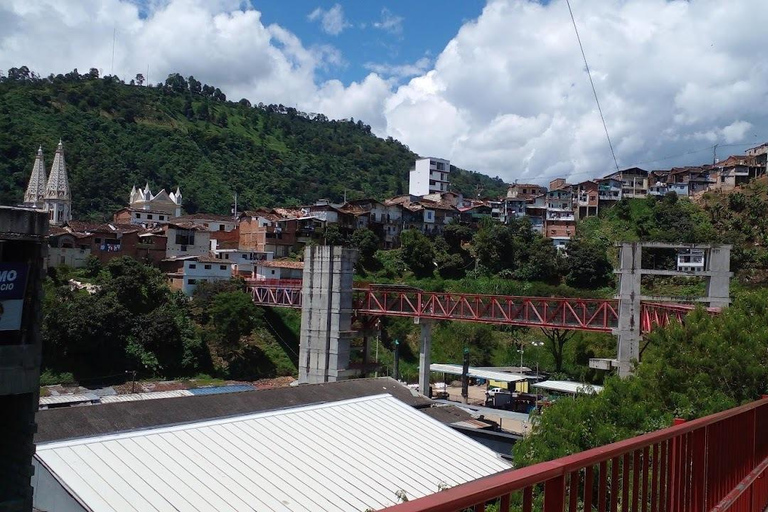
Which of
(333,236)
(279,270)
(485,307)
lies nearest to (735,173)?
(333,236)

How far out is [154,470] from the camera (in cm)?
1228

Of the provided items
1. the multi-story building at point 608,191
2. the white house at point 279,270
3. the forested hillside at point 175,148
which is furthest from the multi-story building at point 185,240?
the multi-story building at point 608,191

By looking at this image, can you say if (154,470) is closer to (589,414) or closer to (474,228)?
(589,414)

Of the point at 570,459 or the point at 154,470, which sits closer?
the point at 570,459

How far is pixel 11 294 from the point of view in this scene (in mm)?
8508

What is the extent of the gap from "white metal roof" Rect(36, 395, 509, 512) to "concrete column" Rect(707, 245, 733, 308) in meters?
9.99

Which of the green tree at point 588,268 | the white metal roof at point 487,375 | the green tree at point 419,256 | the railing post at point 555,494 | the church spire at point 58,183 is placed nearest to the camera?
the railing post at point 555,494

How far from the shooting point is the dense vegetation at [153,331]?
108ft

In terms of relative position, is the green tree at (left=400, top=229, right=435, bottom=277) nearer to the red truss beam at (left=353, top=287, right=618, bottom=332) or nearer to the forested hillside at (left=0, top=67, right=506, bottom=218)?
the red truss beam at (left=353, top=287, right=618, bottom=332)

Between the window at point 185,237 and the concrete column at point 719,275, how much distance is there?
37411mm

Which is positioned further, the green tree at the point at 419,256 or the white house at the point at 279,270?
the green tree at the point at 419,256

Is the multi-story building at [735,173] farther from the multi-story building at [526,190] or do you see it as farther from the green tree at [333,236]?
the green tree at [333,236]

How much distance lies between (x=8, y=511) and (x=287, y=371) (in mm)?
30076

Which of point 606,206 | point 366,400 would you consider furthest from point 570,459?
point 606,206
